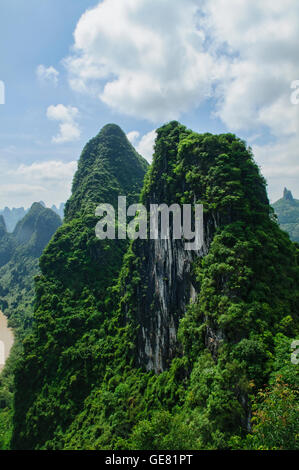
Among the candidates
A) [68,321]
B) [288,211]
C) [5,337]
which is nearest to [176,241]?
[68,321]

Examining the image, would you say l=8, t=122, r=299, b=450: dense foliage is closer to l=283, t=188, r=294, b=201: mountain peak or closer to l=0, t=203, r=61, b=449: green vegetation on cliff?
l=0, t=203, r=61, b=449: green vegetation on cliff

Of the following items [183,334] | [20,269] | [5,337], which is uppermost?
[183,334]

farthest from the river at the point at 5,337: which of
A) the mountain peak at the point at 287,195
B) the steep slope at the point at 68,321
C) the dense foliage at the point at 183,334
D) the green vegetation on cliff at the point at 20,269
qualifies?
the mountain peak at the point at 287,195

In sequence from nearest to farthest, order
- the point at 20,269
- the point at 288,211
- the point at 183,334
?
the point at 183,334 → the point at 20,269 → the point at 288,211

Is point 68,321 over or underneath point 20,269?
underneath

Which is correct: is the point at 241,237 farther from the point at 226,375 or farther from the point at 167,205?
the point at 167,205

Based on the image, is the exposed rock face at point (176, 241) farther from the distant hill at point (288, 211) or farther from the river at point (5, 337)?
the distant hill at point (288, 211)

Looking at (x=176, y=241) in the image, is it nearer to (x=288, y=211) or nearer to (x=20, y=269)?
(x=20, y=269)
